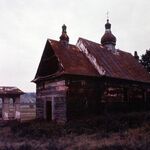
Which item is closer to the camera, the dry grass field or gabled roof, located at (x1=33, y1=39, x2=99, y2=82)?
the dry grass field

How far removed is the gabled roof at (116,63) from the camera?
919 inches

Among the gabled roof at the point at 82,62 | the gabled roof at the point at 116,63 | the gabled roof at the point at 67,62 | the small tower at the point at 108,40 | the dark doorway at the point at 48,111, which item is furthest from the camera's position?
the small tower at the point at 108,40

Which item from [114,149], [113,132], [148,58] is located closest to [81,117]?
[113,132]

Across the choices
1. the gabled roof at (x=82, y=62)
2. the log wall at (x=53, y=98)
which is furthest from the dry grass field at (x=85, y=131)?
the gabled roof at (x=82, y=62)

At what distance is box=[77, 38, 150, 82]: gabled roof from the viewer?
2333 centimetres

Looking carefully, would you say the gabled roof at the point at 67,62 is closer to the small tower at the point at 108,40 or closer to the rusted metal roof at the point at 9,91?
the rusted metal roof at the point at 9,91

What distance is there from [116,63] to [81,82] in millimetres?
6270

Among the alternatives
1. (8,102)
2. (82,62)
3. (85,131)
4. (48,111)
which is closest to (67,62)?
(82,62)

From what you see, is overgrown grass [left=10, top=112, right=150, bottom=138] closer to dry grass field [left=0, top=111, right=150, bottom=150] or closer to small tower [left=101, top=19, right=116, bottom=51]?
dry grass field [left=0, top=111, right=150, bottom=150]

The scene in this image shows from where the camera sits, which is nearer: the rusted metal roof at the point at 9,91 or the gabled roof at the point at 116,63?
the gabled roof at the point at 116,63

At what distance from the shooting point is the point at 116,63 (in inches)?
1016

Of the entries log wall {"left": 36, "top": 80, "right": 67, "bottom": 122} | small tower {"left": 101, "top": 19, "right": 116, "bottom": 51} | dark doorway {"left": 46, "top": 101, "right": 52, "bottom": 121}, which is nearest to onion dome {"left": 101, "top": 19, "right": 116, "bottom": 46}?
small tower {"left": 101, "top": 19, "right": 116, "bottom": 51}

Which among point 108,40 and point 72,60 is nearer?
point 72,60

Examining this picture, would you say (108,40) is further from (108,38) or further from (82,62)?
(82,62)
